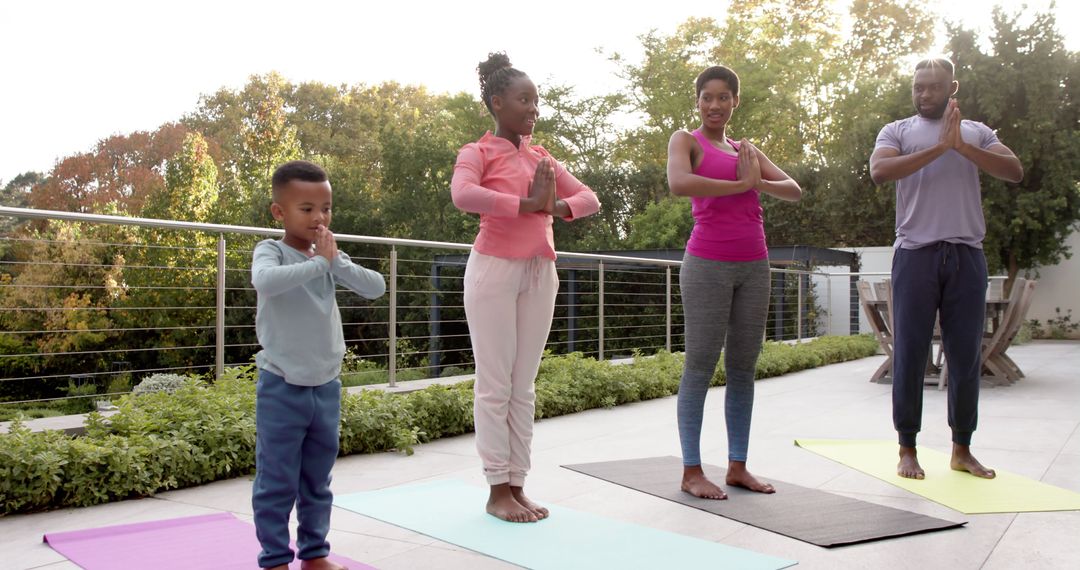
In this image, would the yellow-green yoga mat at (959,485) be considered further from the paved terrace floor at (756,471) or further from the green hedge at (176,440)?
the green hedge at (176,440)

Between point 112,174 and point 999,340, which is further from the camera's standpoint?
point 112,174

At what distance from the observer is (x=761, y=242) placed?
10.4ft

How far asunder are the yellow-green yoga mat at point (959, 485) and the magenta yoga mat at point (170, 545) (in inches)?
80.5

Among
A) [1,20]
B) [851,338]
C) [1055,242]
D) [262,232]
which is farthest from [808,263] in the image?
[1,20]

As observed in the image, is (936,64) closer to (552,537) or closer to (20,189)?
(552,537)

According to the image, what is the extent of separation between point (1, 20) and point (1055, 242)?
27.5 metres

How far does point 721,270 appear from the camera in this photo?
314 cm

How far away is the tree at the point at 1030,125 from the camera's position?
1627cm

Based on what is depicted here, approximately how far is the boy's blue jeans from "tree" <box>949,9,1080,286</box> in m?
16.7

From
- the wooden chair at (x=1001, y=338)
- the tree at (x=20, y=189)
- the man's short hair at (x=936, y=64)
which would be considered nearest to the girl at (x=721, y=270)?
the man's short hair at (x=936, y=64)

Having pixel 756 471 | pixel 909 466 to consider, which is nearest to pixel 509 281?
pixel 756 471

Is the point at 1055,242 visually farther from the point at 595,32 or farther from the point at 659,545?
the point at 659,545

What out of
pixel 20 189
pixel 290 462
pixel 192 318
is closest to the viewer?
pixel 290 462

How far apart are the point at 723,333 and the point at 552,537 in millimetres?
1035
